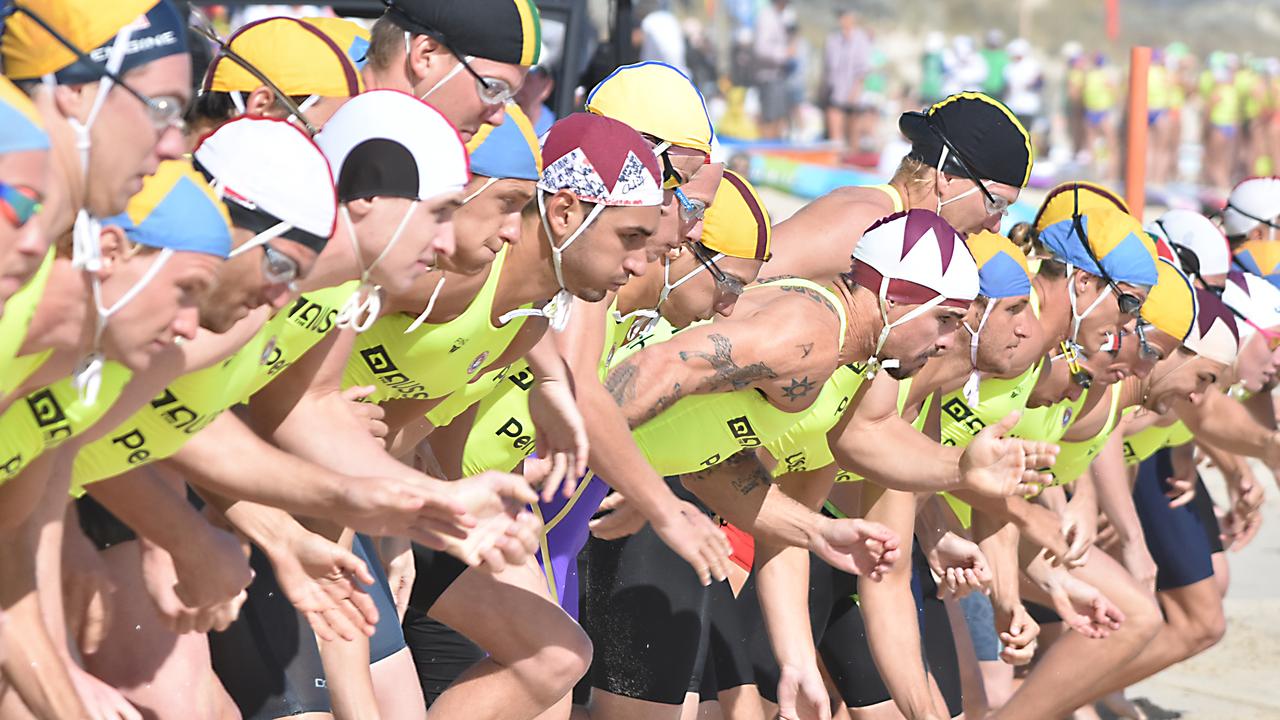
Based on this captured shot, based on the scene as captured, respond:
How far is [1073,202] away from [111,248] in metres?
4.46

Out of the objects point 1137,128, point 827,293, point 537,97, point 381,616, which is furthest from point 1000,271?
point 1137,128

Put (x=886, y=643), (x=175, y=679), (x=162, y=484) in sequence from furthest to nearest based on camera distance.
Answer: (x=886, y=643) → (x=175, y=679) → (x=162, y=484)

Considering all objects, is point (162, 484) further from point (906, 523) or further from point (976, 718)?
point (976, 718)

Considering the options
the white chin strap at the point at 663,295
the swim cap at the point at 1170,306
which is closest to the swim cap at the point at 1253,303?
the swim cap at the point at 1170,306

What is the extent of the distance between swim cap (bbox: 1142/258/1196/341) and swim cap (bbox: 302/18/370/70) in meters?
3.14

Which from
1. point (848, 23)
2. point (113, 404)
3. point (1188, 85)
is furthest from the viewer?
point (1188, 85)

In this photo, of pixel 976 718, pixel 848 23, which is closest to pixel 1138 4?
pixel 848 23

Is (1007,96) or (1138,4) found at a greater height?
(1007,96)

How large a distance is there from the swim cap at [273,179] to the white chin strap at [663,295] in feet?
6.27

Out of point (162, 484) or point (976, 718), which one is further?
point (976, 718)

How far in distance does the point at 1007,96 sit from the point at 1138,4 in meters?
28.3

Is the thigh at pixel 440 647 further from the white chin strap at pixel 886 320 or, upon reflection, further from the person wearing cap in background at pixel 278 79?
the person wearing cap in background at pixel 278 79

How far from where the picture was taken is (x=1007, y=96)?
2441 centimetres

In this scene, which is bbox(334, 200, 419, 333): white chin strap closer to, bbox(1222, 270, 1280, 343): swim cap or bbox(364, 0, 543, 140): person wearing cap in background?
bbox(364, 0, 543, 140): person wearing cap in background
